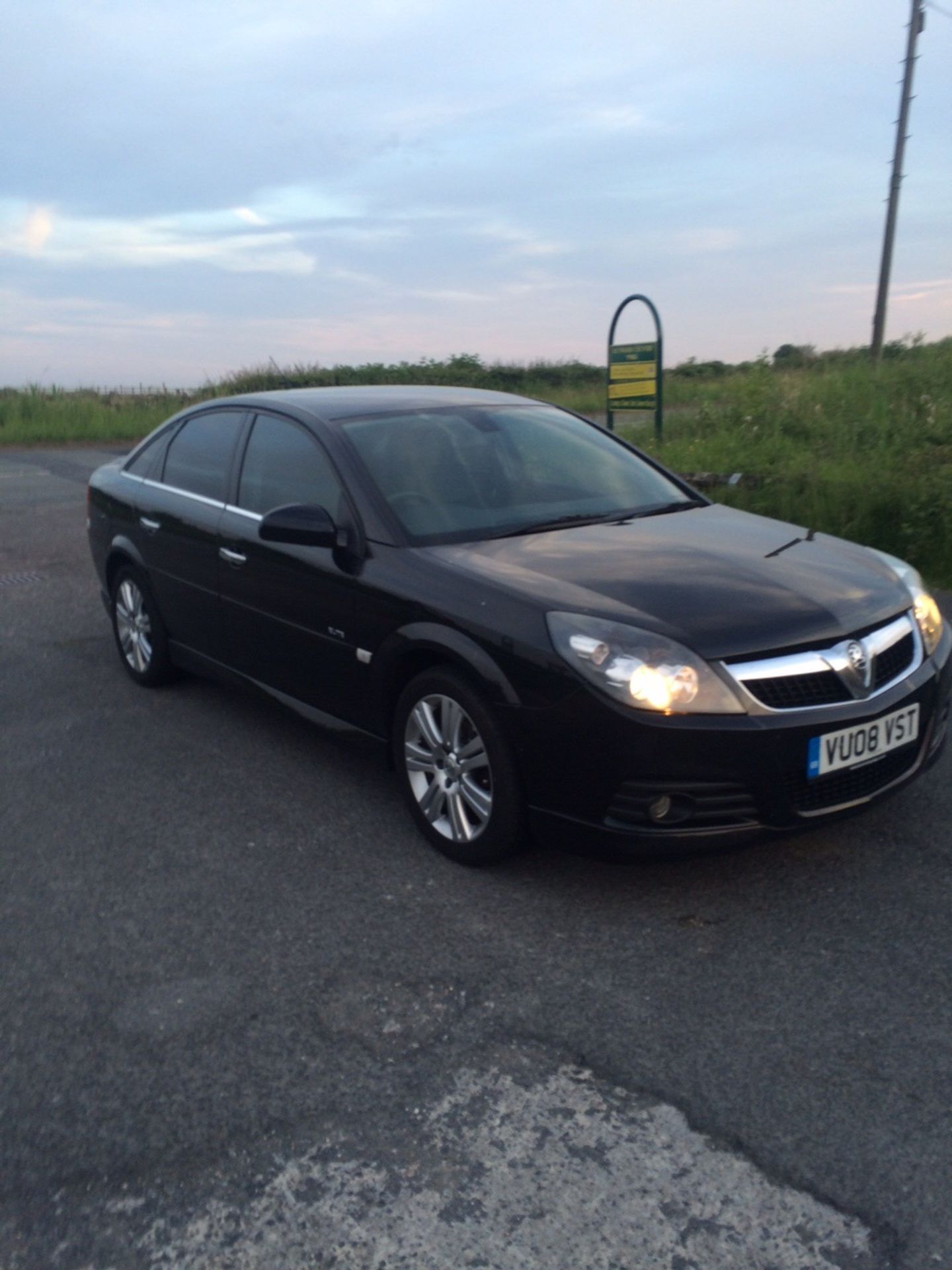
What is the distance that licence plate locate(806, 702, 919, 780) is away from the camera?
3652 mm

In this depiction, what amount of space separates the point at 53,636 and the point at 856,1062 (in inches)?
242

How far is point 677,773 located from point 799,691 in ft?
1.49

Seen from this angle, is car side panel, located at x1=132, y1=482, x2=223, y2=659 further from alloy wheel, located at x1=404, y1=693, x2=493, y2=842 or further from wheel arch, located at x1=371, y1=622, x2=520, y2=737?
alloy wheel, located at x1=404, y1=693, x2=493, y2=842

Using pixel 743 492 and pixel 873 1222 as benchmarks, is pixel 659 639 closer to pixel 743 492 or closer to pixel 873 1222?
pixel 873 1222

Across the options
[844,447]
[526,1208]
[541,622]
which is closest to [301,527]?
[541,622]

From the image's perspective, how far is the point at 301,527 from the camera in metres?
4.54

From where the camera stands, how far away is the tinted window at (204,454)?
568 centimetres

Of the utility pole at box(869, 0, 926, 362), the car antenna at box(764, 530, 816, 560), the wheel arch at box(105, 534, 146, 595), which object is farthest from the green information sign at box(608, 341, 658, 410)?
the car antenna at box(764, 530, 816, 560)

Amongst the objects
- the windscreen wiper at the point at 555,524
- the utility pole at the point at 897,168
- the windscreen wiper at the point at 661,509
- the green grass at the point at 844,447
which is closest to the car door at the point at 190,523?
the windscreen wiper at the point at 555,524

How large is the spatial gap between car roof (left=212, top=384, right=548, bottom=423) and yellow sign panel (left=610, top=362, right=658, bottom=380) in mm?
7062

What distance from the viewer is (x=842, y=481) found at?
969cm

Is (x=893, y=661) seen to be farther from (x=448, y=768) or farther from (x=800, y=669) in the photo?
(x=448, y=768)

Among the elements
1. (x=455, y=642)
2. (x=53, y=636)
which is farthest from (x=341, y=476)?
(x=53, y=636)

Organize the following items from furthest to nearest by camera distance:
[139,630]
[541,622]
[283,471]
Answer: [139,630]
[283,471]
[541,622]
